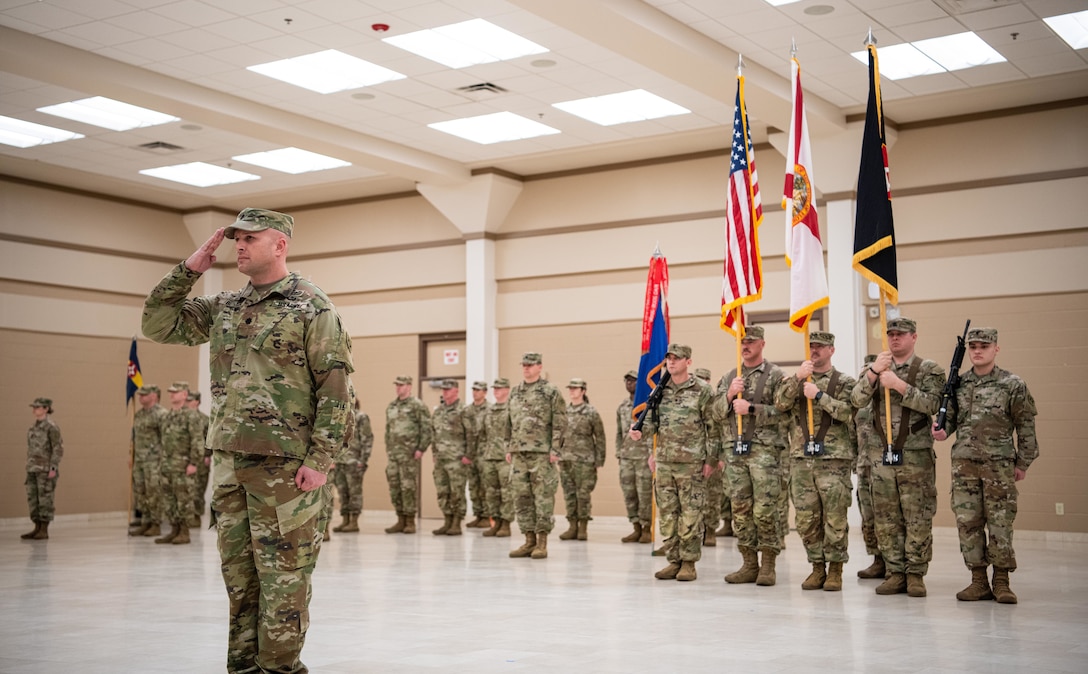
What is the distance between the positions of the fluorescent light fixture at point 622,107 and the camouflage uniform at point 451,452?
3.98m

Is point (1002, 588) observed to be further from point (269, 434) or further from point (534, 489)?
point (269, 434)

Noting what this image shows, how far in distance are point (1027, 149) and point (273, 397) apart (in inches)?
439

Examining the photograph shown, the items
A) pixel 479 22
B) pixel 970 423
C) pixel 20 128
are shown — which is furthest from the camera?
pixel 20 128

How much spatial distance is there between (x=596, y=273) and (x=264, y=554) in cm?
1207

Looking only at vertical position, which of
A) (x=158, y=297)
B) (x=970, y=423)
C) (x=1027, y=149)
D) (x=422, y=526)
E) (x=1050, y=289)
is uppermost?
(x=1027, y=149)

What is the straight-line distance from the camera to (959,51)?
36.3ft

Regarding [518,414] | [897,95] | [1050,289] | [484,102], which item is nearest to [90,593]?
[518,414]

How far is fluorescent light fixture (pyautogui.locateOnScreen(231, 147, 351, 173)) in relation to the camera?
15.0 metres

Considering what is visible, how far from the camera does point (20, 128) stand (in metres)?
13.6

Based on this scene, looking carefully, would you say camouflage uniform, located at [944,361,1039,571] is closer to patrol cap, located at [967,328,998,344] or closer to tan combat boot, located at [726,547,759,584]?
patrol cap, located at [967,328,998,344]

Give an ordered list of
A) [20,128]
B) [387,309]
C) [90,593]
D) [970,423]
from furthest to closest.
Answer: [387,309] < [20,128] < [90,593] < [970,423]

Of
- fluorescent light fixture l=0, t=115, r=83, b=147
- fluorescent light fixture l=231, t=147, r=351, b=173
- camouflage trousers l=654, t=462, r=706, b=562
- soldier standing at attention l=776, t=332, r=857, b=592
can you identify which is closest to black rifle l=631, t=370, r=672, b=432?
camouflage trousers l=654, t=462, r=706, b=562

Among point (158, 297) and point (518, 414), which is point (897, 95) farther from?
point (158, 297)

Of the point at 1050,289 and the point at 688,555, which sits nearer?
the point at 688,555
